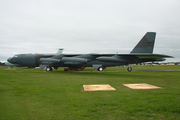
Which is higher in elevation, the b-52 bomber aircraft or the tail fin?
the tail fin

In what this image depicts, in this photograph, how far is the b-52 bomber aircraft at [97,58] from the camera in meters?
22.5

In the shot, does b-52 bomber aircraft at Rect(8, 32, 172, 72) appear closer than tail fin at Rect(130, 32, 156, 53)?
Yes

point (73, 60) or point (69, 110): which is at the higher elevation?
point (73, 60)

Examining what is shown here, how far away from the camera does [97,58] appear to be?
22094 mm

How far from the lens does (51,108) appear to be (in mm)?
4410

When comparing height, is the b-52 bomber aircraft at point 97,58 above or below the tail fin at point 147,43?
below

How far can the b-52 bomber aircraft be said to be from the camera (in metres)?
22.5

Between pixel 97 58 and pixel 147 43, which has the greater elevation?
pixel 147 43

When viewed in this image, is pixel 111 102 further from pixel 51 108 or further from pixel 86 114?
pixel 51 108

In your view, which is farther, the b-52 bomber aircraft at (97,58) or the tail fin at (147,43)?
the tail fin at (147,43)

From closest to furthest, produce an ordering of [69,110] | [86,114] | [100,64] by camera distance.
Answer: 1. [86,114]
2. [69,110]
3. [100,64]

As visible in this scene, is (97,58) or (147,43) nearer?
(97,58)

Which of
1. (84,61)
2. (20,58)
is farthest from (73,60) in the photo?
(20,58)

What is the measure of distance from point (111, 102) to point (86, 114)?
1.39m
